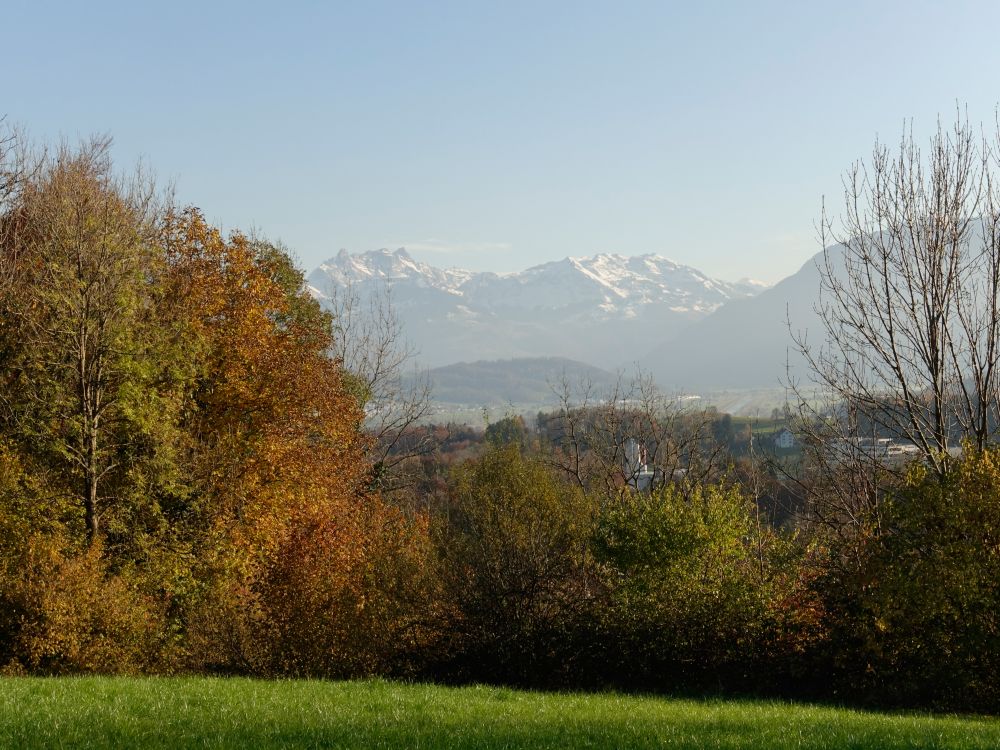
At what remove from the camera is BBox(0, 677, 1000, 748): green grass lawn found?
35.8 feet

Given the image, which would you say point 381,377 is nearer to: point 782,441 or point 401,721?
point 401,721

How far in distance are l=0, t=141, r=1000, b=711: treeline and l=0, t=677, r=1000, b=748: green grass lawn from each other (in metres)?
3.85

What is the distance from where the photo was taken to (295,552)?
108 ft

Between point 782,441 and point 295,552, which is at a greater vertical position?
point 295,552

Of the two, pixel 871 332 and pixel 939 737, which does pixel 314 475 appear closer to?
pixel 871 332

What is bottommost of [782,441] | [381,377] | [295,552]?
[782,441]

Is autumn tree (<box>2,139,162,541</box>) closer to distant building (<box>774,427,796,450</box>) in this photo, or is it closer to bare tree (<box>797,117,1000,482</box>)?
bare tree (<box>797,117,1000,482</box>)

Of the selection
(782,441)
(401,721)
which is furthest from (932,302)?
(782,441)

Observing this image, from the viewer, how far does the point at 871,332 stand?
22688 millimetres

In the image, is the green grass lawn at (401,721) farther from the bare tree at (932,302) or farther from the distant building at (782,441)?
the distant building at (782,441)

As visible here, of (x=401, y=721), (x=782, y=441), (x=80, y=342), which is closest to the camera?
(x=401, y=721)

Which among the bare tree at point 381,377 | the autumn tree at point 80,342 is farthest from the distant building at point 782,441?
the autumn tree at point 80,342

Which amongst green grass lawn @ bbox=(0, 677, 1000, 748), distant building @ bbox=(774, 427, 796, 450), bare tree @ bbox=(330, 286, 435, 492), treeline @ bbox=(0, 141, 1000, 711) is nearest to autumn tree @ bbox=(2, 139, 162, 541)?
treeline @ bbox=(0, 141, 1000, 711)

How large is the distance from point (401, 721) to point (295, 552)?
21408mm
